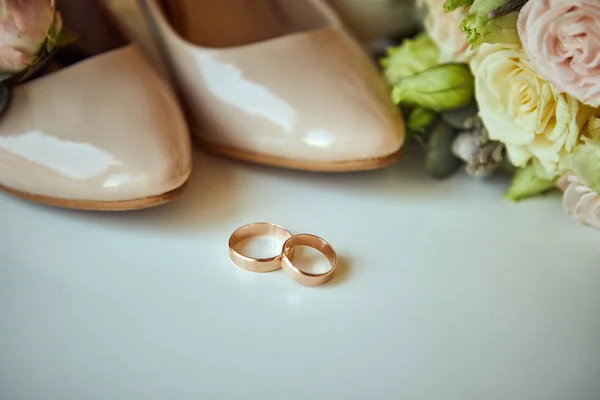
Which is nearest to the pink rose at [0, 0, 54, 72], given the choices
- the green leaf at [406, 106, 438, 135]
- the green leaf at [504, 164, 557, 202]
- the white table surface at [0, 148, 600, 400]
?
the white table surface at [0, 148, 600, 400]

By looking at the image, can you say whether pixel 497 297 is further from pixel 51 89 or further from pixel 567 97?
pixel 51 89

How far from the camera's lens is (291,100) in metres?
0.62

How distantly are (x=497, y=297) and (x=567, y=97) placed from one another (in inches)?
6.6

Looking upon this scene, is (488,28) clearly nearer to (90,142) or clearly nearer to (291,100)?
(291,100)

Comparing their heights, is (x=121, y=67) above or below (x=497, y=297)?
above

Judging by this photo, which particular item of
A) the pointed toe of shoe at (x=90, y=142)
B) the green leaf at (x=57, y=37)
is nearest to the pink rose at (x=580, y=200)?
the pointed toe of shoe at (x=90, y=142)

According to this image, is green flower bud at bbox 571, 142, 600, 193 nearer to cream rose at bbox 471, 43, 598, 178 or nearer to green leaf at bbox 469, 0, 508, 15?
cream rose at bbox 471, 43, 598, 178

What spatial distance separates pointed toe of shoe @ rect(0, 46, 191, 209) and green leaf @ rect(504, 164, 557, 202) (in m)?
0.30

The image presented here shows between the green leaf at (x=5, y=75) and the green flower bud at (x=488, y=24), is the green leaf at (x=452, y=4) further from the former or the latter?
the green leaf at (x=5, y=75)

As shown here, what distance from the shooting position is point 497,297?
532 millimetres

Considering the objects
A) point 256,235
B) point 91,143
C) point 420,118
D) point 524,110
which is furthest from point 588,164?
point 91,143

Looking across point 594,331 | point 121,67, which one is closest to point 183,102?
point 121,67

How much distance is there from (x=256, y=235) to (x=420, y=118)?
7.8 inches

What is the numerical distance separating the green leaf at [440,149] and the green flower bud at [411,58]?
2.5 inches
